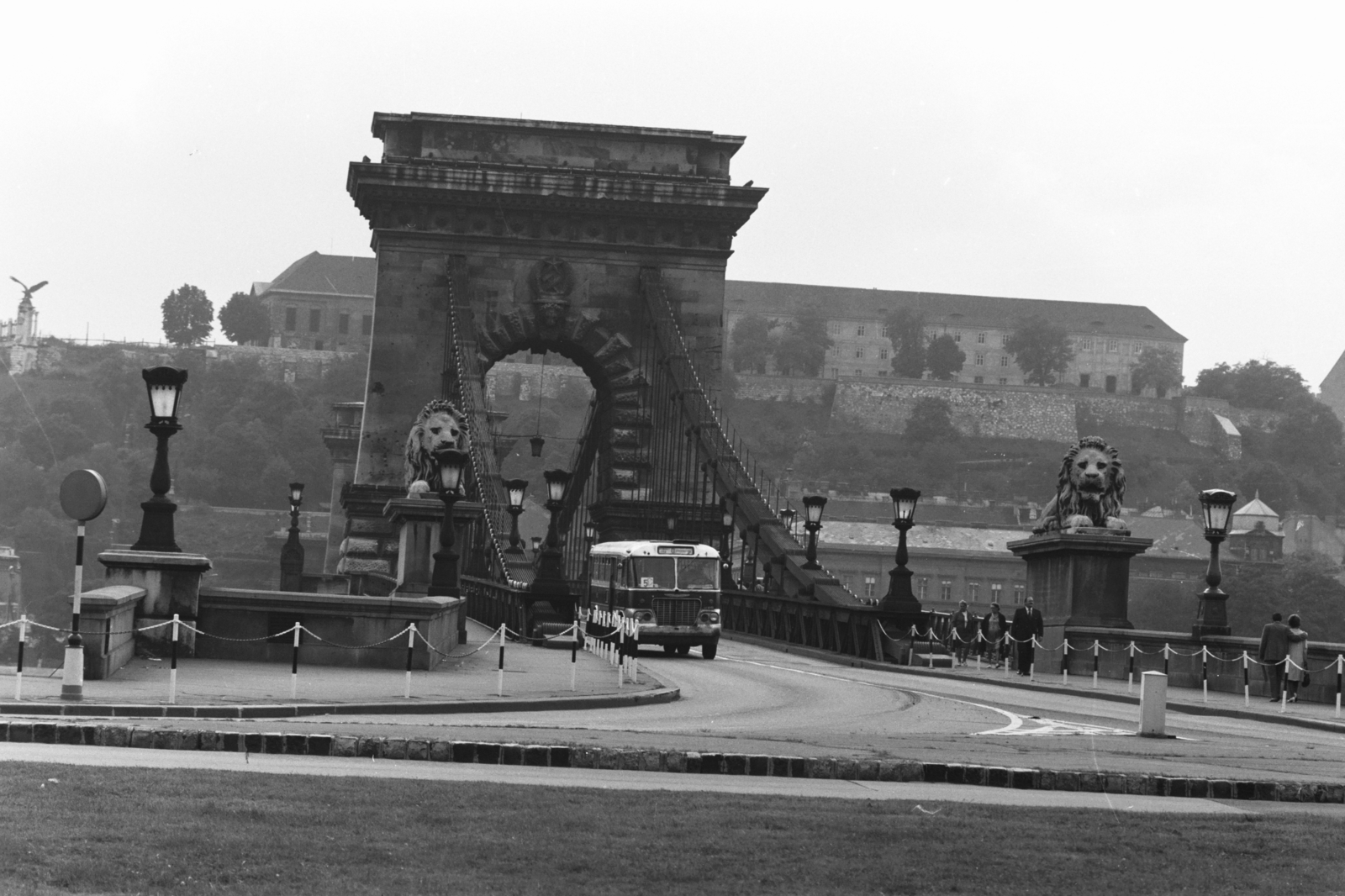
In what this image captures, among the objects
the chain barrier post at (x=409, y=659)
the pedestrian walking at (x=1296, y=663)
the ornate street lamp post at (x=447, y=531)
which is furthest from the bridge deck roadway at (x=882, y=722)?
the ornate street lamp post at (x=447, y=531)

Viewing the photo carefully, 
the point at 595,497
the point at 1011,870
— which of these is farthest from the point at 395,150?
the point at 1011,870

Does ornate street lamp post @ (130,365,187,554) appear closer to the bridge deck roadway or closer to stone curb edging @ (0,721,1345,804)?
the bridge deck roadway

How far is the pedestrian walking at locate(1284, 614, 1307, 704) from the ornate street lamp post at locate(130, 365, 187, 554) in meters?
14.6

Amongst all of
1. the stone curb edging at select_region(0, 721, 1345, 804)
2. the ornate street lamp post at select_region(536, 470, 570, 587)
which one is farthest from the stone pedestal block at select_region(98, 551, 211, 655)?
the ornate street lamp post at select_region(536, 470, 570, 587)

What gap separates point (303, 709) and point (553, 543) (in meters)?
21.0

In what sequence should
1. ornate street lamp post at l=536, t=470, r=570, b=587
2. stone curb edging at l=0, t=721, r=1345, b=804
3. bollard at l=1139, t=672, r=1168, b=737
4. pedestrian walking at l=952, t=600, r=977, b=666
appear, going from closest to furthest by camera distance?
stone curb edging at l=0, t=721, r=1345, b=804 < bollard at l=1139, t=672, r=1168, b=737 < ornate street lamp post at l=536, t=470, r=570, b=587 < pedestrian walking at l=952, t=600, r=977, b=666

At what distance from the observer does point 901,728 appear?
2191cm

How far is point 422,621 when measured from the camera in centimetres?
2586

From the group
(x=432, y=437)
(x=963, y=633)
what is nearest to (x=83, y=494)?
(x=432, y=437)

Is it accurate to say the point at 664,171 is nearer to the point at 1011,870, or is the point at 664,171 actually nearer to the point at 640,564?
the point at 640,564

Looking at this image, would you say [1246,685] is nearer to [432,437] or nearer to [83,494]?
[83,494]

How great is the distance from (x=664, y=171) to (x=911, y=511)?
26660 mm

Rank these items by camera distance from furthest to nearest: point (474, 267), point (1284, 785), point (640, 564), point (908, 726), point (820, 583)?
1. point (474, 267)
2. point (820, 583)
3. point (640, 564)
4. point (908, 726)
5. point (1284, 785)

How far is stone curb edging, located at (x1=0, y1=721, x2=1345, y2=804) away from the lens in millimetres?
15336
